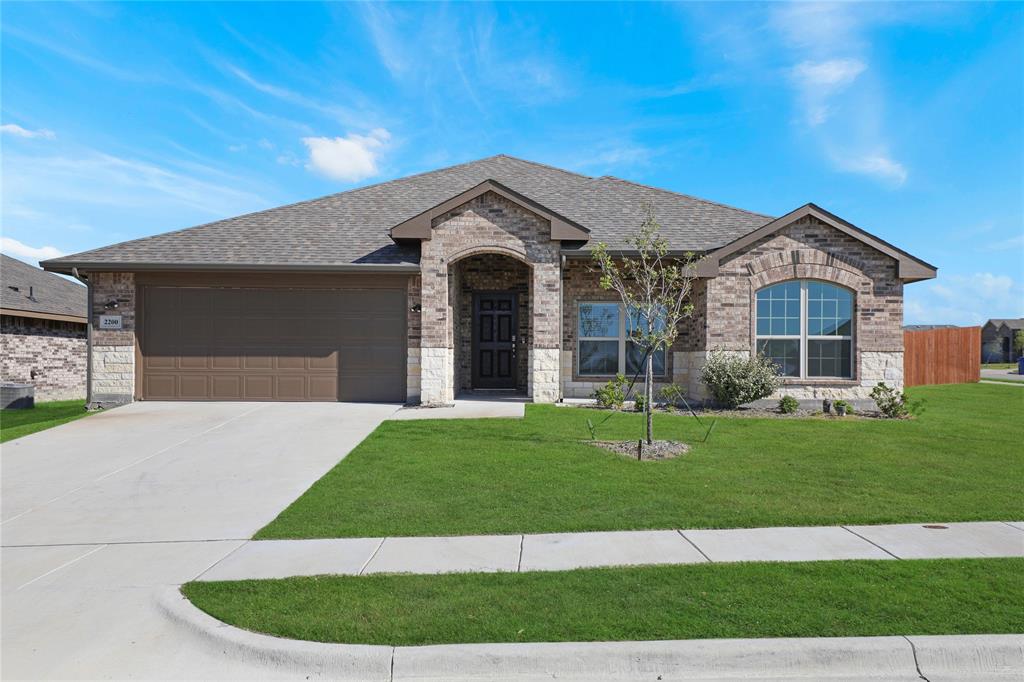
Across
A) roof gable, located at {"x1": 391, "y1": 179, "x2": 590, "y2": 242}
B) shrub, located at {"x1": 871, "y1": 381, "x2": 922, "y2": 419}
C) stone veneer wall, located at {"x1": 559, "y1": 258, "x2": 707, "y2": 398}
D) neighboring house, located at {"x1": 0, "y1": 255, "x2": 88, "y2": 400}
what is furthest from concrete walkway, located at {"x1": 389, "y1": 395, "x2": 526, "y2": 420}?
neighboring house, located at {"x1": 0, "y1": 255, "x2": 88, "y2": 400}

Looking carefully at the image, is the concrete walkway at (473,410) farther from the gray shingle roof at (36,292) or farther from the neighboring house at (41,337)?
the gray shingle roof at (36,292)

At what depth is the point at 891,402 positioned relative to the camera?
493 inches

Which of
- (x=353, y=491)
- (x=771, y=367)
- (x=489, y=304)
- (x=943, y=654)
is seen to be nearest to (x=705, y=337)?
(x=771, y=367)

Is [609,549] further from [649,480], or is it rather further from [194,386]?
[194,386]

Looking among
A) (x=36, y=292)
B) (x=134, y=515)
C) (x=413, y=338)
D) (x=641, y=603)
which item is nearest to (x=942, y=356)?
(x=413, y=338)

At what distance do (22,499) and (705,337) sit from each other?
487 inches

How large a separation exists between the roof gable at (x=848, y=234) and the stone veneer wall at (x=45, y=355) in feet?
66.9

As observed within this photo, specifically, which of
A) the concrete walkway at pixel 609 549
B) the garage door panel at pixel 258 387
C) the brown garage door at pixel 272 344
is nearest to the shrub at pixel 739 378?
the concrete walkway at pixel 609 549

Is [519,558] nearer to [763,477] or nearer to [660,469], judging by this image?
A: [660,469]

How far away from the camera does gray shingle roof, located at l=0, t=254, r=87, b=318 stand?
18650 mm

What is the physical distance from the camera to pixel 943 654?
11.2 ft

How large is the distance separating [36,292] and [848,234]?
25647 millimetres

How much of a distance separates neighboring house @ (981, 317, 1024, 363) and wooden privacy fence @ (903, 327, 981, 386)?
4786 centimetres

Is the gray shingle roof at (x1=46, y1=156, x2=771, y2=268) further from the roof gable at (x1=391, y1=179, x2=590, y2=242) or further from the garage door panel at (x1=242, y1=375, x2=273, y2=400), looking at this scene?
the garage door panel at (x1=242, y1=375, x2=273, y2=400)
